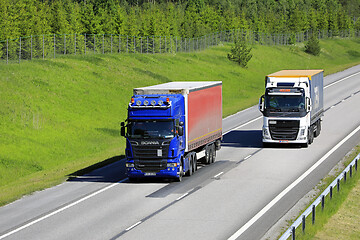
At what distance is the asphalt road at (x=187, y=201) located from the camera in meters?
21.0

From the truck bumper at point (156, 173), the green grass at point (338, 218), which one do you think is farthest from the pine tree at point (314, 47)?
the green grass at point (338, 218)

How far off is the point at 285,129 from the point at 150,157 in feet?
38.0

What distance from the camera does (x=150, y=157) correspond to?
1121 inches

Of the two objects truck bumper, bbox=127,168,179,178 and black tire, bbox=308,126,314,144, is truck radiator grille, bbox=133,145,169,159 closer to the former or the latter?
truck bumper, bbox=127,168,179,178

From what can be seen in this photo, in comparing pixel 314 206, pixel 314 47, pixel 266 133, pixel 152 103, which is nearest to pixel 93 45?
pixel 266 133

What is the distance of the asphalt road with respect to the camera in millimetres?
20969

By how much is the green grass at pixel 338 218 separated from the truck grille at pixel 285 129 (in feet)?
37.4

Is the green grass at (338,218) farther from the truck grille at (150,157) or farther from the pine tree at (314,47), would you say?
the pine tree at (314,47)

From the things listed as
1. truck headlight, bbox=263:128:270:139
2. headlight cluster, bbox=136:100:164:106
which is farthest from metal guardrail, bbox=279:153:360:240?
truck headlight, bbox=263:128:270:139

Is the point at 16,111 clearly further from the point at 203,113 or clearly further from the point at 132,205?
the point at 132,205

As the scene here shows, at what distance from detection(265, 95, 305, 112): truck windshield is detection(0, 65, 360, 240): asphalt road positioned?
2291 mm

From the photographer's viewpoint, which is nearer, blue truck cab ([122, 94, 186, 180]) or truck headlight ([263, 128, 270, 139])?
blue truck cab ([122, 94, 186, 180])

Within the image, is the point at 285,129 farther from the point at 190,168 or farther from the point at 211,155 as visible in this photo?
the point at 190,168

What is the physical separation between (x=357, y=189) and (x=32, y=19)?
60.8m
